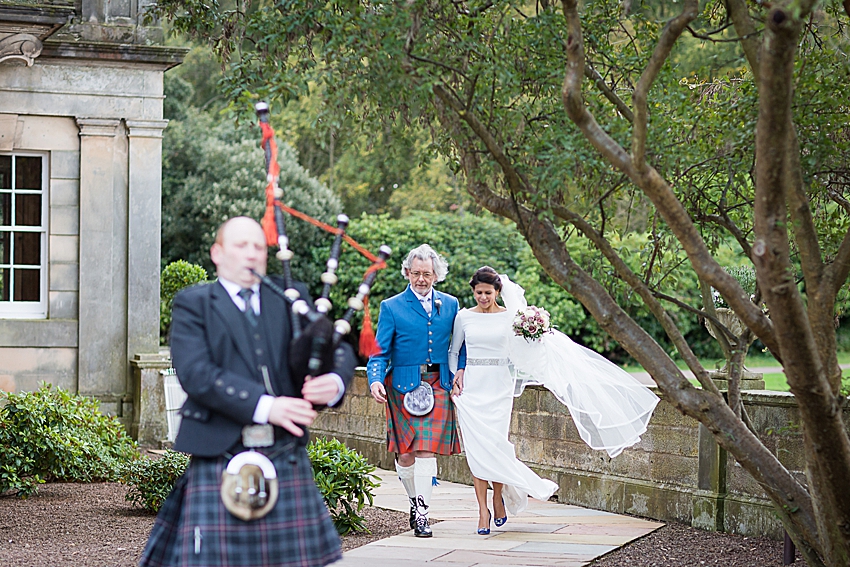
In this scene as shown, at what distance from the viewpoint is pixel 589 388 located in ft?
24.2

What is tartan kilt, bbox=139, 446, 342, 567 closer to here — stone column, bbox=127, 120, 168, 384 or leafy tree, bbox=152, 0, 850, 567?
leafy tree, bbox=152, 0, 850, 567

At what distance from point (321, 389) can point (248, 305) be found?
0.40 metres

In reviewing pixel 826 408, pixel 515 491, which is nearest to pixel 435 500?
pixel 515 491

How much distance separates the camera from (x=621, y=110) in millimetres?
5527

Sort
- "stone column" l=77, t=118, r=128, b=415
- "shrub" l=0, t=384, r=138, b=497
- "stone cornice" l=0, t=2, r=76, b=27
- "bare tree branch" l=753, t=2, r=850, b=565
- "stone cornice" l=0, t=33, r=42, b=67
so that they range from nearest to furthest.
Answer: "bare tree branch" l=753, t=2, r=850, b=565, "shrub" l=0, t=384, r=138, b=497, "stone cornice" l=0, t=2, r=76, b=27, "stone cornice" l=0, t=33, r=42, b=67, "stone column" l=77, t=118, r=128, b=415

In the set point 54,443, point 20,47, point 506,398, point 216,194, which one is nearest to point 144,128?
point 20,47

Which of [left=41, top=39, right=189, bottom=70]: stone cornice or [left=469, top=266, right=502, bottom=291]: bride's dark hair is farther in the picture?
[left=41, top=39, right=189, bottom=70]: stone cornice

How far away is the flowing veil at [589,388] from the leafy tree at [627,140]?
1.54 meters

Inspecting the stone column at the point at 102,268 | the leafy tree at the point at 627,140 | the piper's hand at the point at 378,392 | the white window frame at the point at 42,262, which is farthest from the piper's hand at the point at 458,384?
the white window frame at the point at 42,262

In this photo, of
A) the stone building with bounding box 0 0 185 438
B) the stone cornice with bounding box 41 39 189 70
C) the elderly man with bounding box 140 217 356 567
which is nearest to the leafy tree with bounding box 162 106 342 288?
the stone building with bounding box 0 0 185 438

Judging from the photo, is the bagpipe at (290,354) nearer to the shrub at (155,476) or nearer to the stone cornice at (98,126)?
the shrub at (155,476)

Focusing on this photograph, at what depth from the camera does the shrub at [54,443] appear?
8.37 m

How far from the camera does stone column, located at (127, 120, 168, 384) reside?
1158cm

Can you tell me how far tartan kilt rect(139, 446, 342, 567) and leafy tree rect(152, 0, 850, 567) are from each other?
61.5 inches
